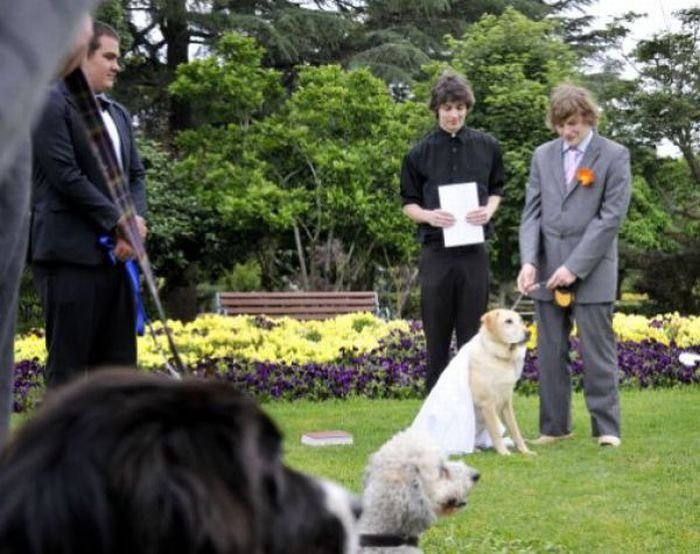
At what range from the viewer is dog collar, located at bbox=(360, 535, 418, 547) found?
3951 mm

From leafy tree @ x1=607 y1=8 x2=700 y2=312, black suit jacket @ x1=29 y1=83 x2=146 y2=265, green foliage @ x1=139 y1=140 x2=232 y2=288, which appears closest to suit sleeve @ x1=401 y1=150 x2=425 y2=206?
black suit jacket @ x1=29 y1=83 x2=146 y2=265

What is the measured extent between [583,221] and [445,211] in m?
0.81

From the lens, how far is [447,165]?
7.36 m

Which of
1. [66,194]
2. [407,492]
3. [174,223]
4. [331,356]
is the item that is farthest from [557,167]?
[174,223]

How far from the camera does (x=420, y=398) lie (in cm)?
1002

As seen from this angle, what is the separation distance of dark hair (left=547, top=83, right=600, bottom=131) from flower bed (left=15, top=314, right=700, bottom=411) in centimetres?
344

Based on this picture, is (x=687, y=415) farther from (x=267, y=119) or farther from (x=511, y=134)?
(x=267, y=119)

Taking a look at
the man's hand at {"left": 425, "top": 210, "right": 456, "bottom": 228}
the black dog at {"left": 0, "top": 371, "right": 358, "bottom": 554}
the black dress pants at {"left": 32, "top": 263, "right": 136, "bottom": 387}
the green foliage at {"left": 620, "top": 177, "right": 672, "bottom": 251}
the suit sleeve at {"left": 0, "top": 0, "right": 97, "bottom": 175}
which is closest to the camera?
the suit sleeve at {"left": 0, "top": 0, "right": 97, "bottom": 175}

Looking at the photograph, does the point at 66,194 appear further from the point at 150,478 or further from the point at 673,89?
the point at 673,89

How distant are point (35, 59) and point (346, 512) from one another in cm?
74

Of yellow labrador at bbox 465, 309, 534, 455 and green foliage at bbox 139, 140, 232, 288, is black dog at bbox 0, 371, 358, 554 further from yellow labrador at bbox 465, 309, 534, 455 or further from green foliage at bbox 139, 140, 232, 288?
green foliage at bbox 139, 140, 232, 288

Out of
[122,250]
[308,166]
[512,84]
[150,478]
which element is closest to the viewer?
[150,478]

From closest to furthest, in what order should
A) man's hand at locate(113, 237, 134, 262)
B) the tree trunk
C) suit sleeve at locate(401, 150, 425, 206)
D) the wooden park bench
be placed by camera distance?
man's hand at locate(113, 237, 134, 262) → suit sleeve at locate(401, 150, 425, 206) → the wooden park bench → the tree trunk

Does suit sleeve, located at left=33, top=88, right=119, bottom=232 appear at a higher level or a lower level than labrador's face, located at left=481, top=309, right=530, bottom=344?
higher
